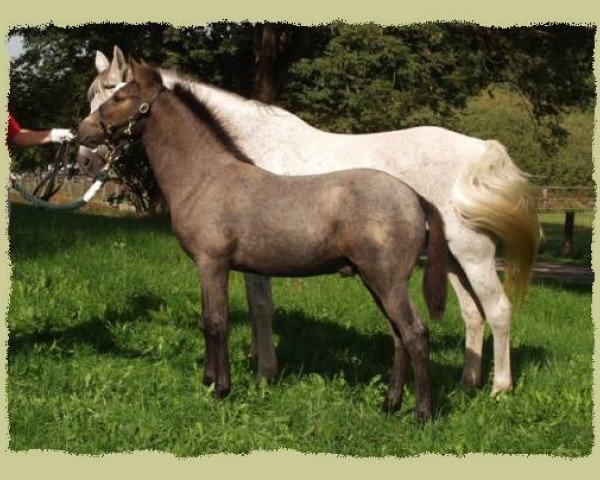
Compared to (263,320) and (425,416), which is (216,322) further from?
(425,416)

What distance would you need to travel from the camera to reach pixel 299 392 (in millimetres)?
5922

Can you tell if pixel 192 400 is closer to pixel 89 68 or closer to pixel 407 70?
pixel 407 70

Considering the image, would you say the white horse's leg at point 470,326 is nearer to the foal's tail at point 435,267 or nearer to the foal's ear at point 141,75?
the foal's tail at point 435,267

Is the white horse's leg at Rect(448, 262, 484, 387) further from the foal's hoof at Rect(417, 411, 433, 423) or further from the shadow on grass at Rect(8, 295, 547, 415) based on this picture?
the foal's hoof at Rect(417, 411, 433, 423)

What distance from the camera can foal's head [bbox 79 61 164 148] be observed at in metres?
5.55

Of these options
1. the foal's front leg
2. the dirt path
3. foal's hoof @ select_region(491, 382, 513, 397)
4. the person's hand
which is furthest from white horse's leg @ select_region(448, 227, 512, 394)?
the dirt path

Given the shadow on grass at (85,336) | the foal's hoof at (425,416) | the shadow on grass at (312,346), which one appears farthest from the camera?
the shadow on grass at (85,336)

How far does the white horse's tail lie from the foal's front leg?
1.92 m

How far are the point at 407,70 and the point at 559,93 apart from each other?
81.8 inches

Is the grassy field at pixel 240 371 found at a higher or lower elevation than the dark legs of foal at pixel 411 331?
lower

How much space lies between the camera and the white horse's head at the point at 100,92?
5691mm

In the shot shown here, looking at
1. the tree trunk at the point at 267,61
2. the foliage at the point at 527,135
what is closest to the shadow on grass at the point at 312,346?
the tree trunk at the point at 267,61

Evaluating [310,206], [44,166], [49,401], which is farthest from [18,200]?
[310,206]

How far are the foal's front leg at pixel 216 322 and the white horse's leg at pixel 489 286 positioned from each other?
187cm
